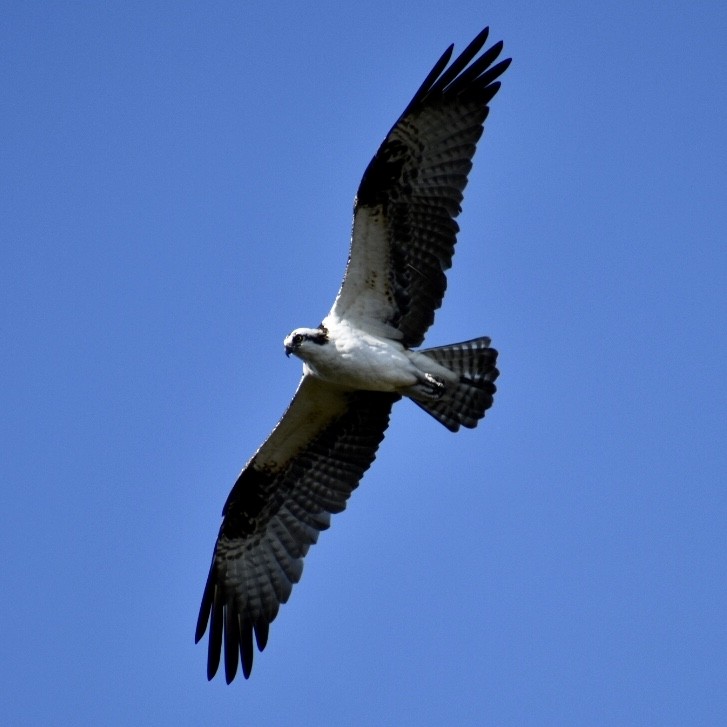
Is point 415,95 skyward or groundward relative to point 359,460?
skyward

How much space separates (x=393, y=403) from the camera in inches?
477

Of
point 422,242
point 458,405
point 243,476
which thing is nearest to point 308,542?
point 243,476

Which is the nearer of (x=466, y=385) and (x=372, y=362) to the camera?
(x=372, y=362)

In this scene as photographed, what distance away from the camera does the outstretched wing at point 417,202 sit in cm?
1123

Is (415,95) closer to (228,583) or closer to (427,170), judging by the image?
(427,170)

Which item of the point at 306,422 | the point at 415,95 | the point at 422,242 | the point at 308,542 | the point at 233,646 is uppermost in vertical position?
the point at 415,95

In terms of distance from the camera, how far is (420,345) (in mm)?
11602

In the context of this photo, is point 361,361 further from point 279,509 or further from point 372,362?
point 279,509

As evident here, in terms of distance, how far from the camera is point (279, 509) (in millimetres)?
12297

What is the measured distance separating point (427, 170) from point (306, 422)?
2.41 metres

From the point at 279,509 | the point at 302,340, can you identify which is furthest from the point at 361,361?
the point at 279,509

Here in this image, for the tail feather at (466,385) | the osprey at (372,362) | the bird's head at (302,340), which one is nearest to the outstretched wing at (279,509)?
the osprey at (372,362)

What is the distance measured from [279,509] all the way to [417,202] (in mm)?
2998

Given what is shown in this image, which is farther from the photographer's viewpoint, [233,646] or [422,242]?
[233,646]
